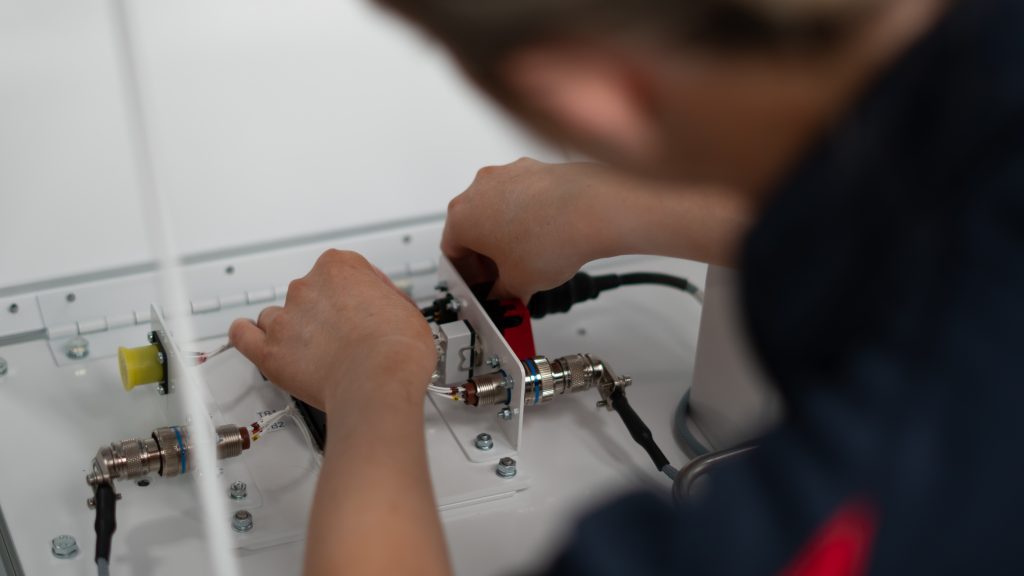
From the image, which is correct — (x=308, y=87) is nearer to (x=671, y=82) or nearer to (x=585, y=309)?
(x=585, y=309)

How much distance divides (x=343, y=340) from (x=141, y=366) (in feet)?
0.73

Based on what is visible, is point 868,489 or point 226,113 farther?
point 226,113

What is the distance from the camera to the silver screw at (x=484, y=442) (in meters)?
0.93

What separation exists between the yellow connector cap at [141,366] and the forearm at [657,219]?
40 cm

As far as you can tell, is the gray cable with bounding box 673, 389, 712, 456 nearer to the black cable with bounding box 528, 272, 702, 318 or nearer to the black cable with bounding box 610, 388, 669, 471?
the black cable with bounding box 610, 388, 669, 471

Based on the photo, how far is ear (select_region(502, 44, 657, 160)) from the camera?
1.18 ft

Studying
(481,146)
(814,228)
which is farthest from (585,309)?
(814,228)

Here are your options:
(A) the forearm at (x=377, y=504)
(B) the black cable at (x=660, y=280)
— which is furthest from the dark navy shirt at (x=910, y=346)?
(B) the black cable at (x=660, y=280)

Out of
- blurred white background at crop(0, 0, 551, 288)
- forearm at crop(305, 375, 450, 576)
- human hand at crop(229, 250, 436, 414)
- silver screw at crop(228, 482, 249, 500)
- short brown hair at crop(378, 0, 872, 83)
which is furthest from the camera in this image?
blurred white background at crop(0, 0, 551, 288)

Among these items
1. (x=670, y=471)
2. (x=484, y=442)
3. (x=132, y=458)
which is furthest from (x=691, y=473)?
(x=132, y=458)

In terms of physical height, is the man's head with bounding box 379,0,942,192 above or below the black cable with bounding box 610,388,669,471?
above

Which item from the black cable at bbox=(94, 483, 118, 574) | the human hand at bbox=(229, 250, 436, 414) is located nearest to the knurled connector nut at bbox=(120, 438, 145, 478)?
the black cable at bbox=(94, 483, 118, 574)

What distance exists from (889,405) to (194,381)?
0.67 m

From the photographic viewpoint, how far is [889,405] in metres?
0.37
